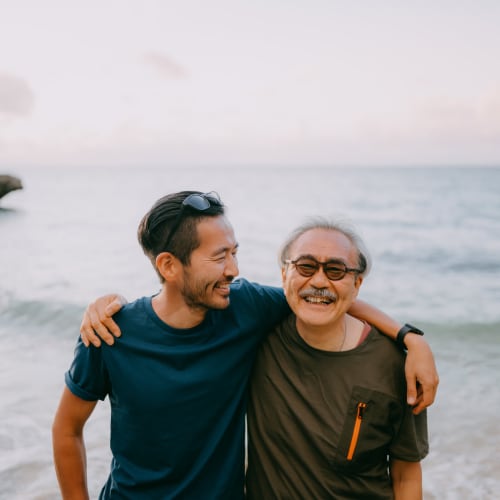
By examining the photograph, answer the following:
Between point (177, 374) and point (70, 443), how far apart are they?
27.6 inches

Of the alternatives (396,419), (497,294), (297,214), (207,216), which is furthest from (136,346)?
(297,214)

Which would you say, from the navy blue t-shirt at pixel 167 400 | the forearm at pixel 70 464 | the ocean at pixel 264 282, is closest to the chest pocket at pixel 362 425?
the navy blue t-shirt at pixel 167 400

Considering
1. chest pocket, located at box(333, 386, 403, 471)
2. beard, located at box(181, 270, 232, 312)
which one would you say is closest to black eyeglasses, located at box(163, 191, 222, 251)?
beard, located at box(181, 270, 232, 312)

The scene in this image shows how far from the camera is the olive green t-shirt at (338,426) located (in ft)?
9.02

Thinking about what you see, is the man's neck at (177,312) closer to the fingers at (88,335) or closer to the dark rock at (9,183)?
the fingers at (88,335)

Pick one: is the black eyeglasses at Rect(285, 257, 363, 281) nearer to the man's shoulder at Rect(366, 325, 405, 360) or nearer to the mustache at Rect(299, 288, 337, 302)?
the mustache at Rect(299, 288, 337, 302)

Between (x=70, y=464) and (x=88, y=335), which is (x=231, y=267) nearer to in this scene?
(x=88, y=335)

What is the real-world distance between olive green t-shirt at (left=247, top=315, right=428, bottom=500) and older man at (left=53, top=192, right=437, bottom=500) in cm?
16

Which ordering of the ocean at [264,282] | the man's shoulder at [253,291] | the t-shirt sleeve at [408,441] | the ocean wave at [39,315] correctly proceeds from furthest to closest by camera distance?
the ocean wave at [39,315]
the ocean at [264,282]
the man's shoulder at [253,291]
the t-shirt sleeve at [408,441]

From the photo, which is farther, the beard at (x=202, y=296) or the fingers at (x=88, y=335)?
the beard at (x=202, y=296)

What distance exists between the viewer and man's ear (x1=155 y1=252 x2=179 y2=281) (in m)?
2.93

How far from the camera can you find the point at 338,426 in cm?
276

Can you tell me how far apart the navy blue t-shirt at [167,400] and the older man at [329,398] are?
22cm

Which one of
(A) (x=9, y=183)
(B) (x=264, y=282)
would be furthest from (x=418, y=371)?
(A) (x=9, y=183)
